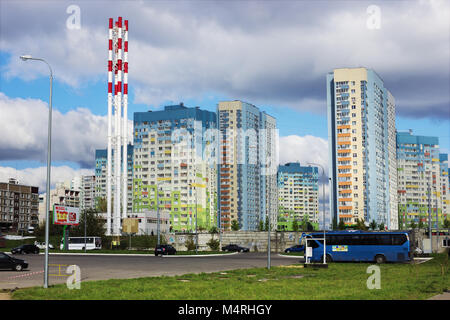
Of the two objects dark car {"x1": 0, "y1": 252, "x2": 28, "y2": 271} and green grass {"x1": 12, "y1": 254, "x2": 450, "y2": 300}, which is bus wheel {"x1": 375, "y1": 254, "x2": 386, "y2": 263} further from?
dark car {"x1": 0, "y1": 252, "x2": 28, "y2": 271}

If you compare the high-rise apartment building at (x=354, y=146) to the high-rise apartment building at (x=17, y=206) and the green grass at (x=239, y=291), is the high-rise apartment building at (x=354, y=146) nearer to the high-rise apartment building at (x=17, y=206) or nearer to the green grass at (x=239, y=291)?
the high-rise apartment building at (x=17, y=206)

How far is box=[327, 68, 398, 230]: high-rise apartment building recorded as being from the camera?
455 ft

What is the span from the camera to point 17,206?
155 meters

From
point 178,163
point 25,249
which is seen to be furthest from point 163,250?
point 178,163

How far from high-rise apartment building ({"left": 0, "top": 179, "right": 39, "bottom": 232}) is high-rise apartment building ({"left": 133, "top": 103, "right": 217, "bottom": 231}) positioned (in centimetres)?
3237

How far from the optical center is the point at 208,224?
166625 mm

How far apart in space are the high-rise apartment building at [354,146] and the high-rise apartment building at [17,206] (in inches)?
3397

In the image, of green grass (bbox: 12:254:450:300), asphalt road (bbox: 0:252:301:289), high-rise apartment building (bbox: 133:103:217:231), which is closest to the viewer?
green grass (bbox: 12:254:450:300)
